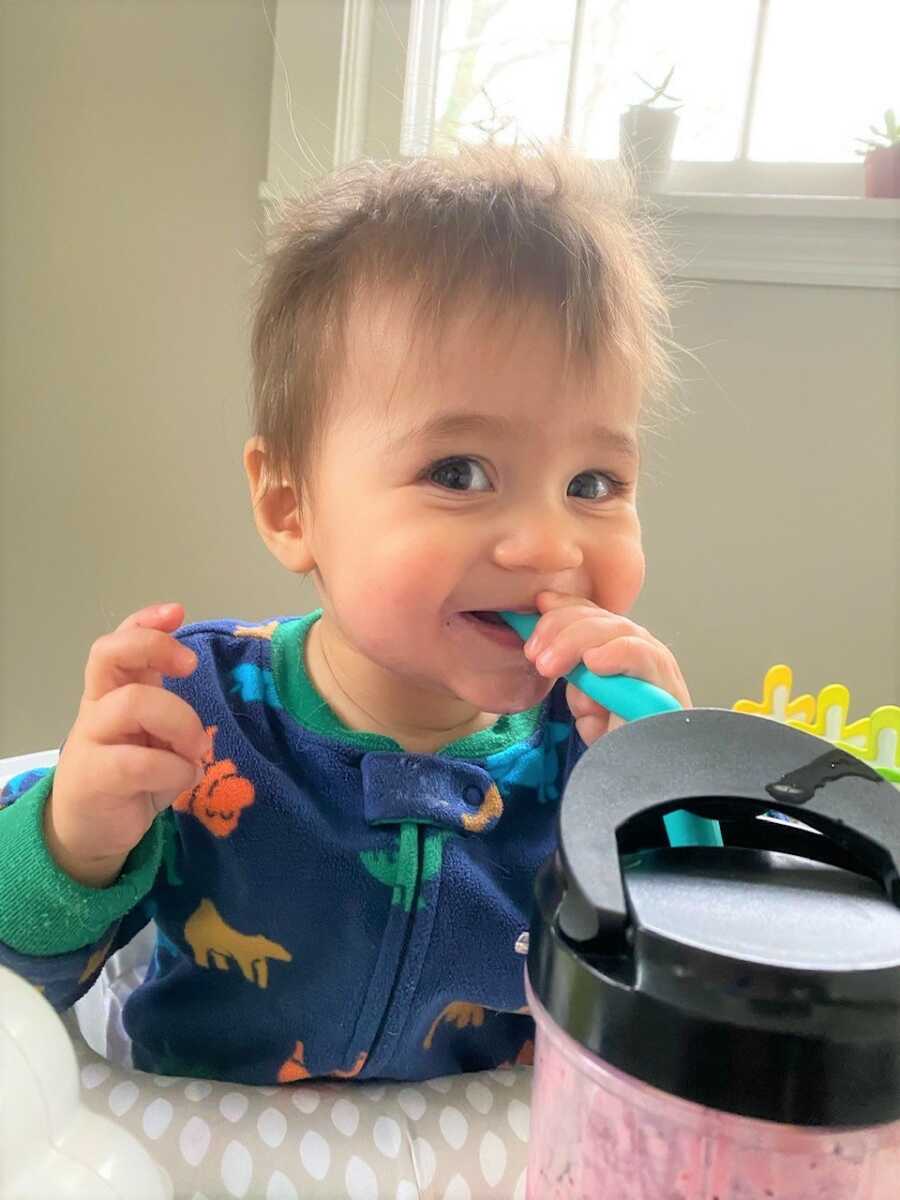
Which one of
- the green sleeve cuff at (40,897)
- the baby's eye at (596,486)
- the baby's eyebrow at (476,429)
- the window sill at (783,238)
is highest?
the window sill at (783,238)

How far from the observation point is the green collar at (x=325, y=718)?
2.14 ft

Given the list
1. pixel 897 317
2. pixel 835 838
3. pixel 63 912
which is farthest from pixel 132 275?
pixel 835 838

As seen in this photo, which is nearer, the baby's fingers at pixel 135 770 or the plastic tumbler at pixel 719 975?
the plastic tumbler at pixel 719 975

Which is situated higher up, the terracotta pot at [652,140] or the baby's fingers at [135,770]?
the terracotta pot at [652,140]

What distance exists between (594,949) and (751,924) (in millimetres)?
35

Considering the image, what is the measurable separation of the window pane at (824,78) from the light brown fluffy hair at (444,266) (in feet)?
2.26

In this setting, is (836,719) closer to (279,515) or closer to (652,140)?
(279,515)

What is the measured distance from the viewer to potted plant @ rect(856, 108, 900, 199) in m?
1.21

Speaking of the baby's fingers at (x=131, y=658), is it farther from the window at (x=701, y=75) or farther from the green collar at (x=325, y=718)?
the window at (x=701, y=75)

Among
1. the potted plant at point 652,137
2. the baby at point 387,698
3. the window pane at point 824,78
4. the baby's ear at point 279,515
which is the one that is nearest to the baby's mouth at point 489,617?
the baby at point 387,698

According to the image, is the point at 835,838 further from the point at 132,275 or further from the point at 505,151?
the point at 132,275

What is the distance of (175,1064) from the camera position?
0.64m

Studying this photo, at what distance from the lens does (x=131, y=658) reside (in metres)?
0.53

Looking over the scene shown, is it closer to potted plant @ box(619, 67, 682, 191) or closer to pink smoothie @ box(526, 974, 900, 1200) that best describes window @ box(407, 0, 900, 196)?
potted plant @ box(619, 67, 682, 191)
